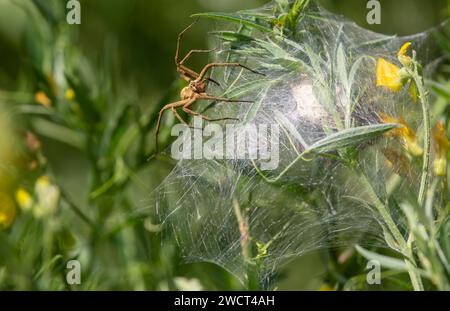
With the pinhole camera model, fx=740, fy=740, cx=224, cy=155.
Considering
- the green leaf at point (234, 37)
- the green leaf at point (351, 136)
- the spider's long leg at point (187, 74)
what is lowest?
the green leaf at point (351, 136)

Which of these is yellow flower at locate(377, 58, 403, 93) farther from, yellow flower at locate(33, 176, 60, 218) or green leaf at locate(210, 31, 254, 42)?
yellow flower at locate(33, 176, 60, 218)

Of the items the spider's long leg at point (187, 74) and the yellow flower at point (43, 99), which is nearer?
the spider's long leg at point (187, 74)

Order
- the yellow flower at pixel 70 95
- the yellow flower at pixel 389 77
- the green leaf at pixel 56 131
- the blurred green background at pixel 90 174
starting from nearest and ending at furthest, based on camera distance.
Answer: the yellow flower at pixel 389 77
the blurred green background at pixel 90 174
the yellow flower at pixel 70 95
the green leaf at pixel 56 131

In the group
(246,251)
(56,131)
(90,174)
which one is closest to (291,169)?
(246,251)

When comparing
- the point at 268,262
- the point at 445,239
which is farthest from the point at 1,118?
the point at 445,239

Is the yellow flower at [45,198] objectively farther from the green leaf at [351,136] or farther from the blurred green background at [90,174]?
the green leaf at [351,136]

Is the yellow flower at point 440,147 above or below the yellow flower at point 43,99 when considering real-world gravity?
below

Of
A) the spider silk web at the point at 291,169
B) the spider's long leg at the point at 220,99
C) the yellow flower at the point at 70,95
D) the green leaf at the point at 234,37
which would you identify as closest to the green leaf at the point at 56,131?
the yellow flower at the point at 70,95

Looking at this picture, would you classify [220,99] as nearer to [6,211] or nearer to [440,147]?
[440,147]
